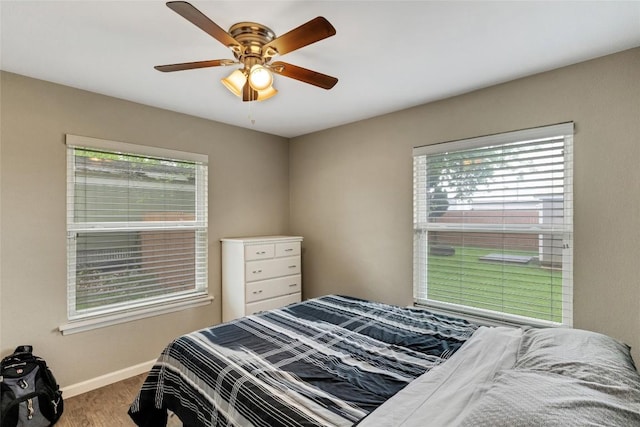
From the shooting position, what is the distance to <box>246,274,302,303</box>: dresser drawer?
10.3ft

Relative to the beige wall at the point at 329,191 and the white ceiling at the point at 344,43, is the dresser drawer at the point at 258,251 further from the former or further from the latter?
the white ceiling at the point at 344,43

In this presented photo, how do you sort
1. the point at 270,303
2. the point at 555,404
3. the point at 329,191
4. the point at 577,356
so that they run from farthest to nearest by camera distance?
the point at 329,191, the point at 270,303, the point at 577,356, the point at 555,404

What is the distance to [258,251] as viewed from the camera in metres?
3.19

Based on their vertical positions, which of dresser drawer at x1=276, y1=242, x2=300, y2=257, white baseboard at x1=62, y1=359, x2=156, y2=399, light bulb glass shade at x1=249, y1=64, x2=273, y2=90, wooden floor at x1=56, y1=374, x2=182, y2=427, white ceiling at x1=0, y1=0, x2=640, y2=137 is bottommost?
wooden floor at x1=56, y1=374, x2=182, y2=427

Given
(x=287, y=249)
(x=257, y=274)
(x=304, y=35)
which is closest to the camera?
(x=304, y=35)

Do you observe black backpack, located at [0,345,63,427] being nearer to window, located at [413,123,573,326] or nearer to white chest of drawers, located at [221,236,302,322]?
white chest of drawers, located at [221,236,302,322]

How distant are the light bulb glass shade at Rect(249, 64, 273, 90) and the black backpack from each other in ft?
7.94

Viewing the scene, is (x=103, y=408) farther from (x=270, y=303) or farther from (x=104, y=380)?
(x=270, y=303)

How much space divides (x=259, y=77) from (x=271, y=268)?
2125 mm

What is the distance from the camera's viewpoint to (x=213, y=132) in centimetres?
335

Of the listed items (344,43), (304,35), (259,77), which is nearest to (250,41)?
(259,77)

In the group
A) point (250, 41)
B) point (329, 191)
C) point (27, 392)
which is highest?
point (250, 41)

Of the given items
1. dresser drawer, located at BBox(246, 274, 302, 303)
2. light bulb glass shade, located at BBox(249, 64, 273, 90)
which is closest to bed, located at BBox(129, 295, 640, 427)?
dresser drawer, located at BBox(246, 274, 302, 303)

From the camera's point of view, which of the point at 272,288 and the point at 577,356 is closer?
the point at 577,356
